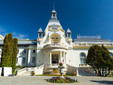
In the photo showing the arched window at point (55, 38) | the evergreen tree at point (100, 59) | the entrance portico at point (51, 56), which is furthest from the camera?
the arched window at point (55, 38)

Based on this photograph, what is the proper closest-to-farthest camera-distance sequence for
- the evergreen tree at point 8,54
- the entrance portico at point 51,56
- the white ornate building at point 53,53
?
the evergreen tree at point 8,54 → the entrance portico at point 51,56 → the white ornate building at point 53,53

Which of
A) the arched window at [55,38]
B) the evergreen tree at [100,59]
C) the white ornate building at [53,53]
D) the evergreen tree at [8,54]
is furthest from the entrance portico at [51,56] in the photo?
the evergreen tree at [8,54]

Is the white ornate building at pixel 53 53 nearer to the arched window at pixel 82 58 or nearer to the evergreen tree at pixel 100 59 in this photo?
the arched window at pixel 82 58

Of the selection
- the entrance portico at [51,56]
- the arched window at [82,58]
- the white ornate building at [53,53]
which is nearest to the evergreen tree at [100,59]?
the entrance portico at [51,56]

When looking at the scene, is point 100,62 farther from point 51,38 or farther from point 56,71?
point 51,38

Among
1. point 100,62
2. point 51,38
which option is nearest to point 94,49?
point 100,62

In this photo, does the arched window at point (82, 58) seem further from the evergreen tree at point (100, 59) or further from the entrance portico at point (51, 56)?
the evergreen tree at point (100, 59)

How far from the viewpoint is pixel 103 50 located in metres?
24.7

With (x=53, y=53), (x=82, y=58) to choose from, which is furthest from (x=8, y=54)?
A: (x=82, y=58)

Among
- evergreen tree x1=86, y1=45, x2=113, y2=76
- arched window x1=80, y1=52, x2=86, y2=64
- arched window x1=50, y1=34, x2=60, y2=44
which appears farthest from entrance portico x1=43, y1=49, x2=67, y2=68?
evergreen tree x1=86, y1=45, x2=113, y2=76

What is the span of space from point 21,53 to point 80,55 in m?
22.5

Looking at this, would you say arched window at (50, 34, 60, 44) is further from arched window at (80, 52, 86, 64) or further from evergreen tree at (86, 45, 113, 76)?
evergreen tree at (86, 45, 113, 76)

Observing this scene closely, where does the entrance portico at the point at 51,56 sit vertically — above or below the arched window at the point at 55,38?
below

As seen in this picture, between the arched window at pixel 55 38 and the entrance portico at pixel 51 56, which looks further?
the arched window at pixel 55 38
